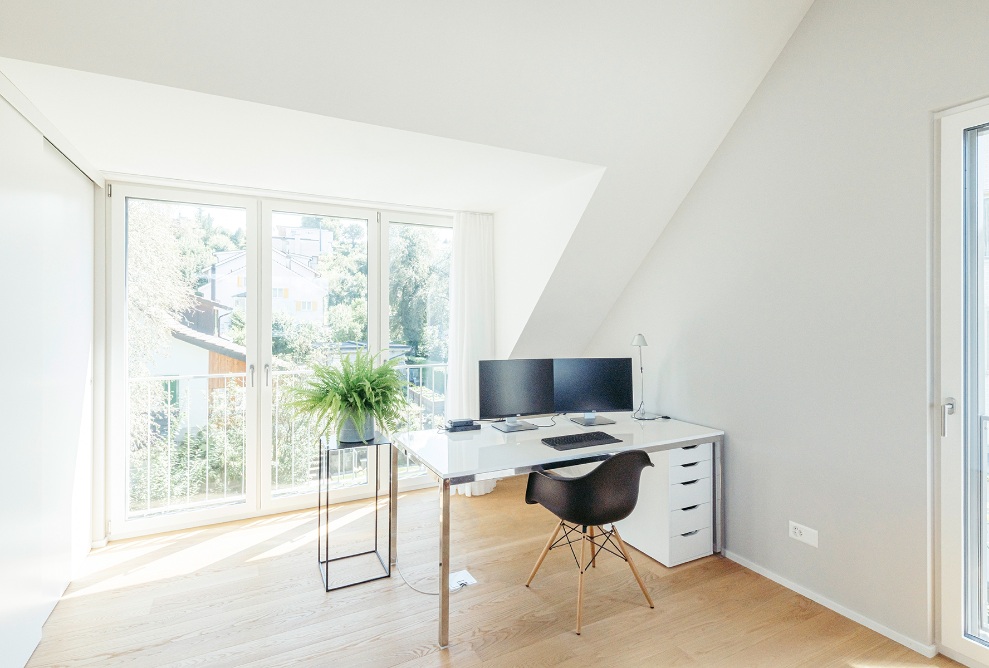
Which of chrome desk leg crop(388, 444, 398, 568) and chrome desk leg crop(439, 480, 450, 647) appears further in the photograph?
chrome desk leg crop(388, 444, 398, 568)

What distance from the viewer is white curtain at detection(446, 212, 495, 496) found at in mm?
4027

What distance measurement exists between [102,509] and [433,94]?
10.5 feet

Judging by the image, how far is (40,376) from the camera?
2238mm

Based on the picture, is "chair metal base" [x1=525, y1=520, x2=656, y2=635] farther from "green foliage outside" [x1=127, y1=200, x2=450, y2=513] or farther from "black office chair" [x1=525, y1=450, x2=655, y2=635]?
"green foliage outside" [x1=127, y1=200, x2=450, y2=513]

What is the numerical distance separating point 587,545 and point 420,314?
2.17 m

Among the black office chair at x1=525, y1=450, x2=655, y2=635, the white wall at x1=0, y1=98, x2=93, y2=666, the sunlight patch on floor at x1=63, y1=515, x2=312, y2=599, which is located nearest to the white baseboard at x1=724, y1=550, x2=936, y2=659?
the black office chair at x1=525, y1=450, x2=655, y2=635

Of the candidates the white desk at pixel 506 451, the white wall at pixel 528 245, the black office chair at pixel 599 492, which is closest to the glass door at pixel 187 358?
the white desk at pixel 506 451

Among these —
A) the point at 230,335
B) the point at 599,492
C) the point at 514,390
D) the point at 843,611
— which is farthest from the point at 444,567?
the point at 230,335

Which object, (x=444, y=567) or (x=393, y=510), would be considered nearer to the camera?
(x=444, y=567)

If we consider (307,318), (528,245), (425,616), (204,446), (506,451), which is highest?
(528,245)

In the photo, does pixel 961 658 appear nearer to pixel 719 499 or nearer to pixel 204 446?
pixel 719 499

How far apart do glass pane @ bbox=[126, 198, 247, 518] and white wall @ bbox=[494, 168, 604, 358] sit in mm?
1892

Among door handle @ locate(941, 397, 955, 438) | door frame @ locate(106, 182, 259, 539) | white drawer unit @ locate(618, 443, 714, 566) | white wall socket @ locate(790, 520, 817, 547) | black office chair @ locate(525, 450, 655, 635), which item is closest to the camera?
door handle @ locate(941, 397, 955, 438)

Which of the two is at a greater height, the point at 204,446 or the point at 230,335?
the point at 230,335
